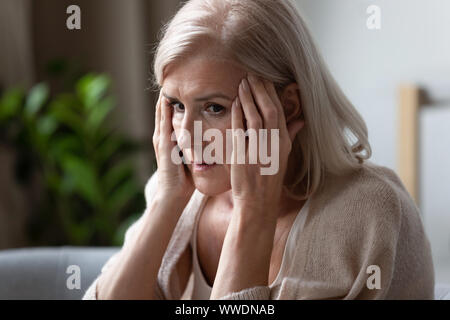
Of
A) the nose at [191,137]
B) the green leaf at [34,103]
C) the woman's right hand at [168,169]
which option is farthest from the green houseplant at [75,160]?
the nose at [191,137]

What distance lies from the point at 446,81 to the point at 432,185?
0.41 m

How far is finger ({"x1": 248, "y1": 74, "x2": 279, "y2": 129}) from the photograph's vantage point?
2.50ft

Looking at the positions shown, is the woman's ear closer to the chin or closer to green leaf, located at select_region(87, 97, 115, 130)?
the chin

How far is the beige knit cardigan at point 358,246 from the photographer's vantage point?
0.78 meters

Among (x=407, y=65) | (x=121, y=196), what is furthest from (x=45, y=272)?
(x=407, y=65)

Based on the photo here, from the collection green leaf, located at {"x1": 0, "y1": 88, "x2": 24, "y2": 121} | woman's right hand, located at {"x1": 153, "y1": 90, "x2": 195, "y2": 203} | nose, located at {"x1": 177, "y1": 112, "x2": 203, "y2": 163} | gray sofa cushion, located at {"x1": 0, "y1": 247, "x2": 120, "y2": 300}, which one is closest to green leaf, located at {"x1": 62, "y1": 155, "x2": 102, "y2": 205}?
green leaf, located at {"x1": 0, "y1": 88, "x2": 24, "y2": 121}

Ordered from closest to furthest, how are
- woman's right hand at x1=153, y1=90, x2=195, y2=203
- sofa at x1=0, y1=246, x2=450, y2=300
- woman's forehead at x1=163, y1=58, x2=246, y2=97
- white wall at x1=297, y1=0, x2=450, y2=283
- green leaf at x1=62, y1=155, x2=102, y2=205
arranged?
woman's forehead at x1=163, y1=58, x2=246, y2=97 < woman's right hand at x1=153, y1=90, x2=195, y2=203 < sofa at x1=0, y1=246, x2=450, y2=300 < white wall at x1=297, y1=0, x2=450, y2=283 < green leaf at x1=62, y1=155, x2=102, y2=205

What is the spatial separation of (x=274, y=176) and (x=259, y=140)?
5 cm

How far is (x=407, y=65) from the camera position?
1694 millimetres

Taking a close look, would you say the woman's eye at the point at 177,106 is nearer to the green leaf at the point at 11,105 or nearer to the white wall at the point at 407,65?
the white wall at the point at 407,65

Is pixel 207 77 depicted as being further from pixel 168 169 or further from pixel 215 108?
pixel 168 169

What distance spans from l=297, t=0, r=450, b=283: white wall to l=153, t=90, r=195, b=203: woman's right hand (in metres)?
0.44
